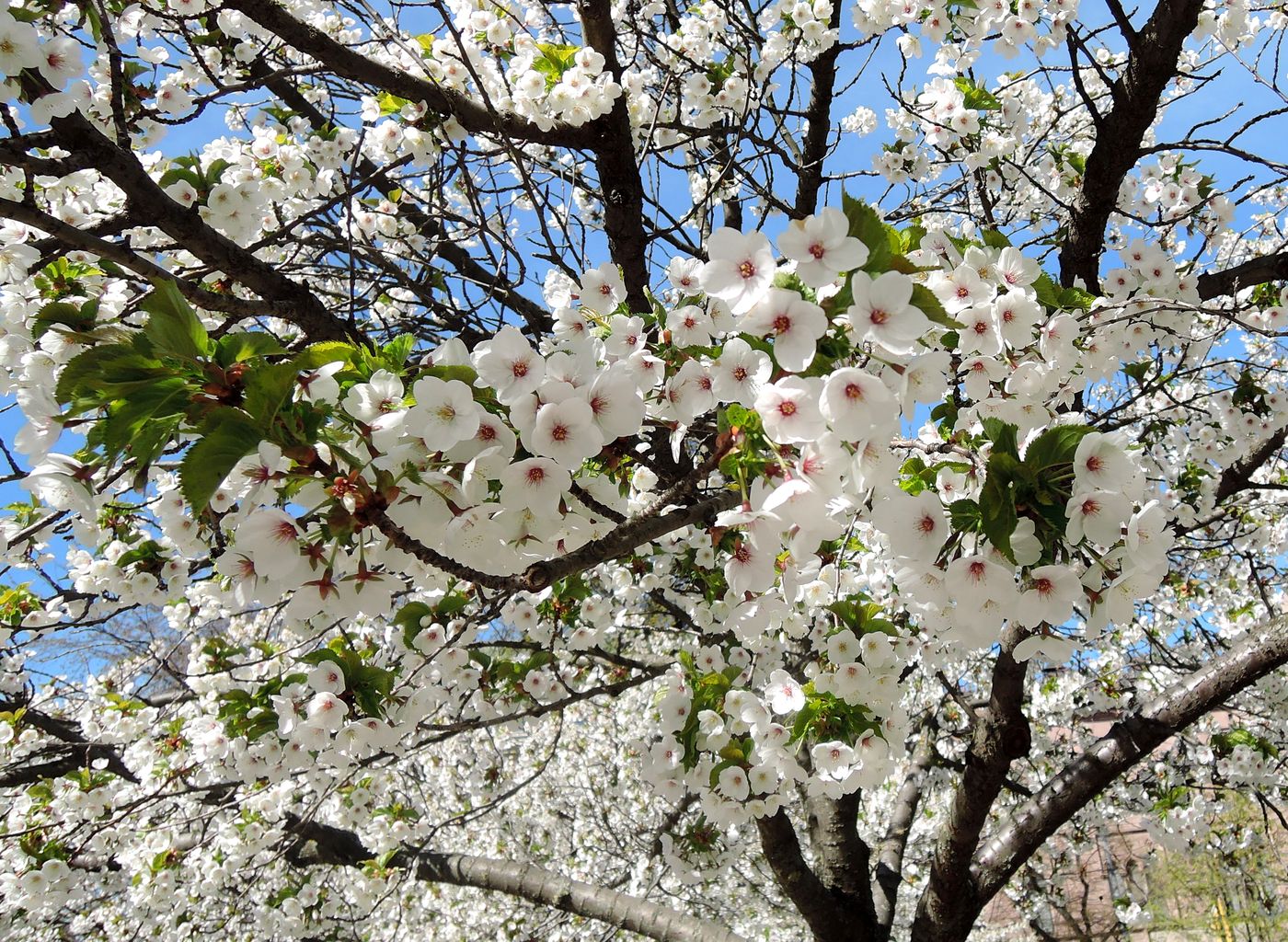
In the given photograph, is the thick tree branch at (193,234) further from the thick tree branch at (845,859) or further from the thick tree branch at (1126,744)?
the thick tree branch at (845,859)

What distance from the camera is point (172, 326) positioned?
1062mm

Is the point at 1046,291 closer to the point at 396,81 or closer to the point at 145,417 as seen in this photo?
the point at 145,417

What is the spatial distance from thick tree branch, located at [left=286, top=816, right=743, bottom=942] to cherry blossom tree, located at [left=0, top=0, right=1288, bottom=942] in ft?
0.11

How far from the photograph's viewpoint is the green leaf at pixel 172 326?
1.05 metres

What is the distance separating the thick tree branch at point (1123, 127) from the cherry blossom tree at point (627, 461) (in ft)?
0.04

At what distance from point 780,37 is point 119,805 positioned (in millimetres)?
5116

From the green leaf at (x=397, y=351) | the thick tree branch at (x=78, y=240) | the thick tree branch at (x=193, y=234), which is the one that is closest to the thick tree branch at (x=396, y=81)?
the thick tree branch at (x=193, y=234)

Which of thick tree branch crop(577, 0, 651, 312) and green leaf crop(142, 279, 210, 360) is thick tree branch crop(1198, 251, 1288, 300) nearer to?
thick tree branch crop(577, 0, 651, 312)

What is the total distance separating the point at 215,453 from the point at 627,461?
652 millimetres

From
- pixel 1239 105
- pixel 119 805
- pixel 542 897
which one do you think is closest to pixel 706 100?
pixel 1239 105

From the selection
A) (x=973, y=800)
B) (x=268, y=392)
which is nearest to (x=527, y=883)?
(x=973, y=800)

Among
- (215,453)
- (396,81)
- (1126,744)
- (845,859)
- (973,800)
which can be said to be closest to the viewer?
(215,453)

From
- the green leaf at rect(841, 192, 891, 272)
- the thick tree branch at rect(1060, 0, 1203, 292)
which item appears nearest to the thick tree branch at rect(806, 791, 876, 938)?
the thick tree branch at rect(1060, 0, 1203, 292)

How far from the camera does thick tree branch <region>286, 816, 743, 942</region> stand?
388cm
